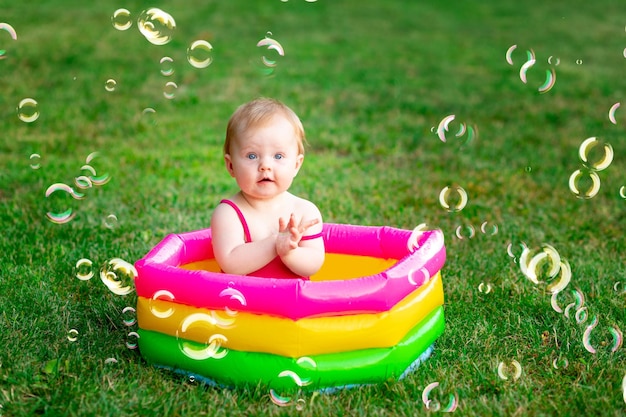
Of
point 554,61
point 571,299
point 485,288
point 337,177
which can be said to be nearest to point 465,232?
point 485,288

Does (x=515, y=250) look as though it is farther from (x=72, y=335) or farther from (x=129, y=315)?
(x=72, y=335)

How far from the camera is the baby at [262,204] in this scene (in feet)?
8.79

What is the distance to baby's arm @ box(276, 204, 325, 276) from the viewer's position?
8.30ft

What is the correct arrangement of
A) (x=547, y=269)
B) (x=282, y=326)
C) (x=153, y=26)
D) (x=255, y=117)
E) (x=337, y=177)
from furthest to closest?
(x=337, y=177) < (x=153, y=26) < (x=547, y=269) < (x=255, y=117) < (x=282, y=326)

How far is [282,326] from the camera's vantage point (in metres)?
2.40

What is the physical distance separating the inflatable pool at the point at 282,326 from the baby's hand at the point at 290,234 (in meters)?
0.16

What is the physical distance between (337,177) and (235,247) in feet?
7.76

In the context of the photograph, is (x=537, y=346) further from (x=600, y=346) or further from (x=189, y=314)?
(x=189, y=314)

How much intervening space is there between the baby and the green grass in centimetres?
46

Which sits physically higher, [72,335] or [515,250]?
[72,335]

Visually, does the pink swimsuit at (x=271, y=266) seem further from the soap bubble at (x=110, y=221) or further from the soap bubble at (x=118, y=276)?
the soap bubble at (x=110, y=221)

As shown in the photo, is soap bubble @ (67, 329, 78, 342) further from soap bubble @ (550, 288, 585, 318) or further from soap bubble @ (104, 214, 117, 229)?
soap bubble @ (550, 288, 585, 318)

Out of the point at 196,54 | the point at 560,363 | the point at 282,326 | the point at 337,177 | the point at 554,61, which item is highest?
the point at 196,54

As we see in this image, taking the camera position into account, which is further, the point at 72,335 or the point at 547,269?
the point at 547,269
